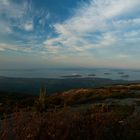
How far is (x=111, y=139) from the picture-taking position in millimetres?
6098

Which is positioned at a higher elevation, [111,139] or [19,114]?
[19,114]

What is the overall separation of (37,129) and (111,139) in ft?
5.08

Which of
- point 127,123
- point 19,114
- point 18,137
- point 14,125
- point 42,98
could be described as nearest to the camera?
point 18,137

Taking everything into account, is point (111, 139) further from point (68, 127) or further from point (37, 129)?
point (37, 129)

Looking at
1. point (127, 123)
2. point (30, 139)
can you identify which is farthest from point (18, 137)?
point (127, 123)

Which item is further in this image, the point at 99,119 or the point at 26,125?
the point at 99,119

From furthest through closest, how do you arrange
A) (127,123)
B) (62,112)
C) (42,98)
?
(42,98) → (127,123) → (62,112)

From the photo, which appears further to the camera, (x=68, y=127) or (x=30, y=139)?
(x=68, y=127)

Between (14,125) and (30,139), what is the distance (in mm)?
515

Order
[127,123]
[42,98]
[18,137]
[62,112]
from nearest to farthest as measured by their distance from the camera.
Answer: [18,137], [62,112], [127,123], [42,98]

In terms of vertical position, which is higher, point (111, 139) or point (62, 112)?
point (62, 112)

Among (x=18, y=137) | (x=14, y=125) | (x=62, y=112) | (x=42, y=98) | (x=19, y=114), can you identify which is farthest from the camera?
(x=42, y=98)

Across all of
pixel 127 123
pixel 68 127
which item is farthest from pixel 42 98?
pixel 68 127

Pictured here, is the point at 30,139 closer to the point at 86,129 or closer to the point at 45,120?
the point at 45,120
